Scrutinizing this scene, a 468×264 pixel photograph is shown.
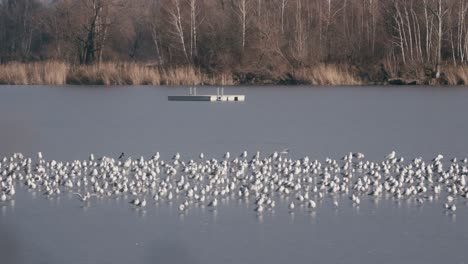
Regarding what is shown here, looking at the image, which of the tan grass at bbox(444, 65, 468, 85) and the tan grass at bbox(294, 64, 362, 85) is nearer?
the tan grass at bbox(444, 65, 468, 85)

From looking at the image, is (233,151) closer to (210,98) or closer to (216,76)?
(210,98)

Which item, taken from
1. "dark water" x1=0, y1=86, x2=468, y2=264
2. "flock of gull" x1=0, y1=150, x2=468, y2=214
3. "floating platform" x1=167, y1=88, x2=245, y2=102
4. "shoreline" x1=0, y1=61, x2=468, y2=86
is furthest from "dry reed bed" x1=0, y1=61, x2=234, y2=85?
"flock of gull" x1=0, y1=150, x2=468, y2=214

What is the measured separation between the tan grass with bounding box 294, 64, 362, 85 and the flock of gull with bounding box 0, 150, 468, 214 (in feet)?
85.3

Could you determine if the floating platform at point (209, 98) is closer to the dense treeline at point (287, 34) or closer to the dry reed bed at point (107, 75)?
the dry reed bed at point (107, 75)

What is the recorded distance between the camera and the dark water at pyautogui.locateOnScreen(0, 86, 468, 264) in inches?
423

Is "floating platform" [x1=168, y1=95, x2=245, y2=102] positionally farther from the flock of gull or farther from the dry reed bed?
the flock of gull

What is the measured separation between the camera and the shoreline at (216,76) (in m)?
43.5

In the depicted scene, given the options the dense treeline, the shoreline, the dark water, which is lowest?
the dark water

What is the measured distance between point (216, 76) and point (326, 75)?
18.2 ft

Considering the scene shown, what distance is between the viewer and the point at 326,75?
1710 inches

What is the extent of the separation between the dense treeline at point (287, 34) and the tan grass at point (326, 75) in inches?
32.8

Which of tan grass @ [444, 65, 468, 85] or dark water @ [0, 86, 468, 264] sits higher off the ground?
tan grass @ [444, 65, 468, 85]

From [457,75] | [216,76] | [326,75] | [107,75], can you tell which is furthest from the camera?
[216,76]

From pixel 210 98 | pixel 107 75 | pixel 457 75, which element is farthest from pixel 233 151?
pixel 107 75
